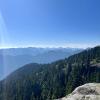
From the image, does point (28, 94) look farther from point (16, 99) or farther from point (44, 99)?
point (44, 99)

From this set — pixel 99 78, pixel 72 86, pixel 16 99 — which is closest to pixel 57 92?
pixel 72 86

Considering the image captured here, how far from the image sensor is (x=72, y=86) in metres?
129

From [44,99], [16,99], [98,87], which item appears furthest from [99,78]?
[98,87]

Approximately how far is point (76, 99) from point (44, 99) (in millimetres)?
125998

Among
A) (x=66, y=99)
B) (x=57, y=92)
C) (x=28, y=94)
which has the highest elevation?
(x=66, y=99)

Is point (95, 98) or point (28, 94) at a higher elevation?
point (95, 98)

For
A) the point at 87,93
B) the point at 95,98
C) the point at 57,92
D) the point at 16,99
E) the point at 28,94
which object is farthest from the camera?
the point at 28,94

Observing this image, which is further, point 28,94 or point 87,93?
point 28,94

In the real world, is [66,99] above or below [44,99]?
above

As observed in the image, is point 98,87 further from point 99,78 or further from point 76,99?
point 99,78

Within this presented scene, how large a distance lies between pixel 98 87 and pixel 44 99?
12188cm

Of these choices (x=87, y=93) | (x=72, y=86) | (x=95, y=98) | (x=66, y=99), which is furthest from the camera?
(x=72, y=86)

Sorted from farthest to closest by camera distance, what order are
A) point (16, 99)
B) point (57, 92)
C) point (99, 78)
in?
point (16, 99)
point (99, 78)
point (57, 92)

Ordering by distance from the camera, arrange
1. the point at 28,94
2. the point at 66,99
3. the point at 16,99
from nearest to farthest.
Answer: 1. the point at 66,99
2. the point at 16,99
3. the point at 28,94
